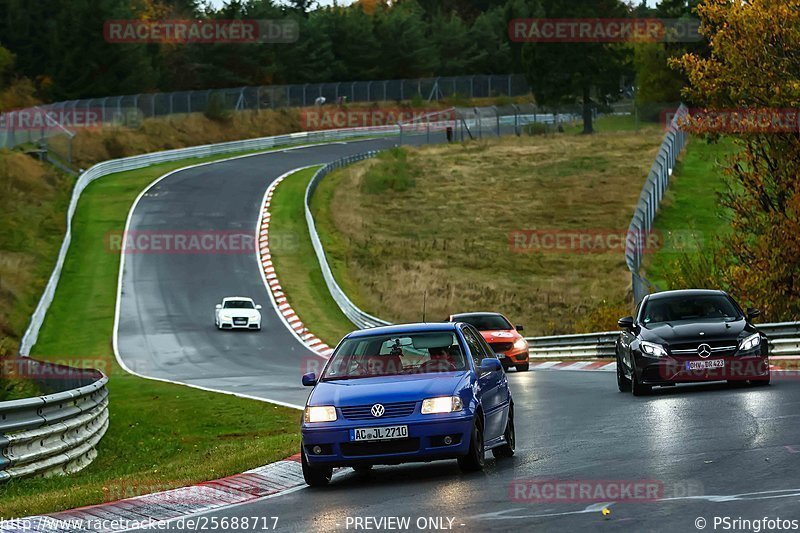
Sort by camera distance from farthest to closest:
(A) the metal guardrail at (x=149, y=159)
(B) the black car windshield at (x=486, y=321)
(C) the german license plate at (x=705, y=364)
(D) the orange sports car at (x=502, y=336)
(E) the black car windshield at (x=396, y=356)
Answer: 1. (A) the metal guardrail at (x=149, y=159)
2. (B) the black car windshield at (x=486, y=321)
3. (D) the orange sports car at (x=502, y=336)
4. (C) the german license plate at (x=705, y=364)
5. (E) the black car windshield at (x=396, y=356)

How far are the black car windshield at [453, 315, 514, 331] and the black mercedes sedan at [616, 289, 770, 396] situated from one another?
10216mm

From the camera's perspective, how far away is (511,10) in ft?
423

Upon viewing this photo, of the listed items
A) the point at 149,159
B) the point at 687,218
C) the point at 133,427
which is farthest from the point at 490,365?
the point at 149,159

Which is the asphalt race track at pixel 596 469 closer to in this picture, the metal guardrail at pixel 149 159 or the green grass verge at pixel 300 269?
the green grass verge at pixel 300 269

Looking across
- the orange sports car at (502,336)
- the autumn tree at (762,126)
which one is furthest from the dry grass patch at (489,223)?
the autumn tree at (762,126)

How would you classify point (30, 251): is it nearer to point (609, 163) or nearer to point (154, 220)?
point (154, 220)

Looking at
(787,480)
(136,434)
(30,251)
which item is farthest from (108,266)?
(787,480)

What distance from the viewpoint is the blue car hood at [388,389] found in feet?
40.1

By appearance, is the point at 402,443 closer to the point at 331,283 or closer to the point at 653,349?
the point at 653,349

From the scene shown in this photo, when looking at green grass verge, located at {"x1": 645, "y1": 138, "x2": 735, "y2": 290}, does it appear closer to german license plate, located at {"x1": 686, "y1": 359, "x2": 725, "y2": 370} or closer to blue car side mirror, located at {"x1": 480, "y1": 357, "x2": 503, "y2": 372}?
german license plate, located at {"x1": 686, "y1": 359, "x2": 725, "y2": 370}

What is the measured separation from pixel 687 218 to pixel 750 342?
3497 cm

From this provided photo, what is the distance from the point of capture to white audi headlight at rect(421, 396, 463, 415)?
12180 mm

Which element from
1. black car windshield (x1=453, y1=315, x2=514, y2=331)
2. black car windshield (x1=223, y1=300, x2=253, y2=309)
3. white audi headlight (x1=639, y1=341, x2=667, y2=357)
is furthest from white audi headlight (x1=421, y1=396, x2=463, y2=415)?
black car windshield (x1=223, y1=300, x2=253, y2=309)

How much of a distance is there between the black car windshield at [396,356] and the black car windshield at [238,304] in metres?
→ 31.3
